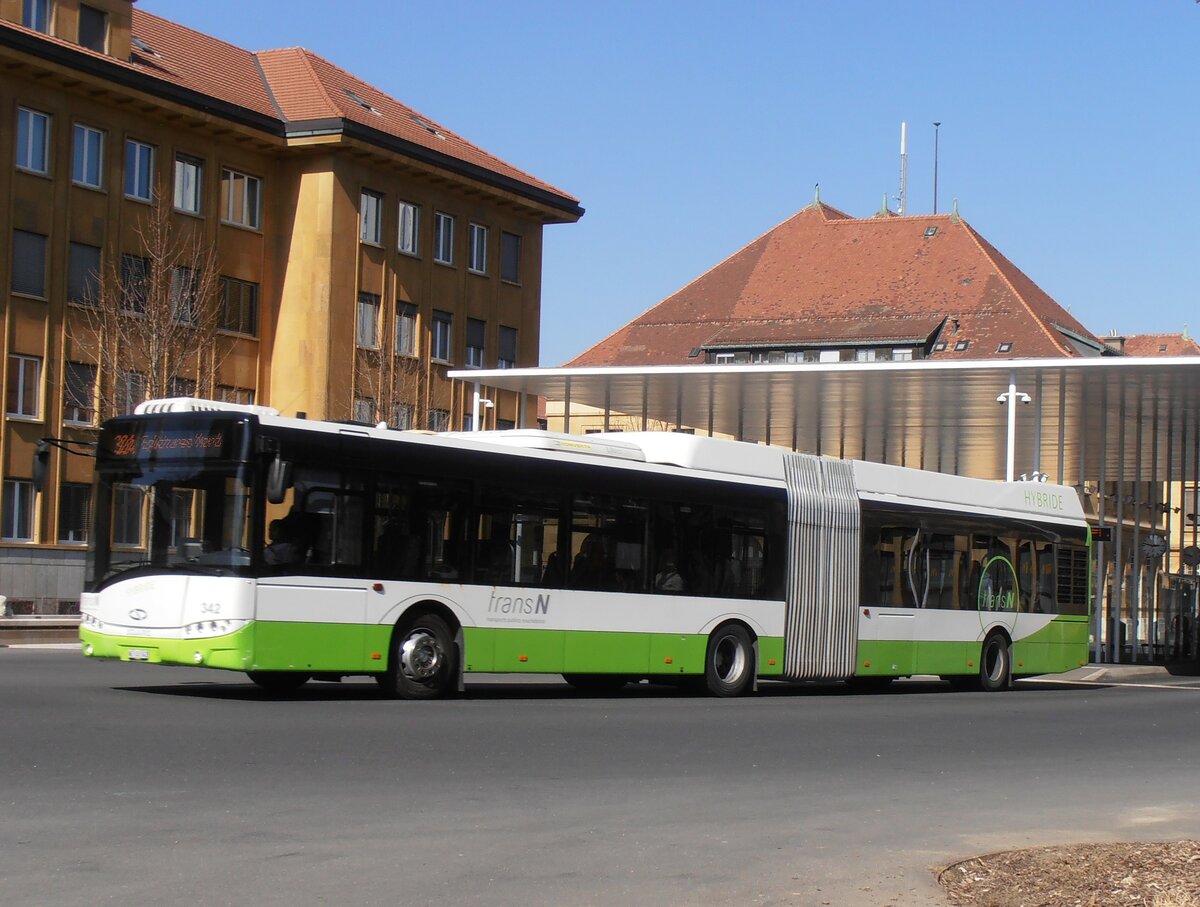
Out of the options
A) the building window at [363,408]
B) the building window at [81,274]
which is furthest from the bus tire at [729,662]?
the building window at [363,408]

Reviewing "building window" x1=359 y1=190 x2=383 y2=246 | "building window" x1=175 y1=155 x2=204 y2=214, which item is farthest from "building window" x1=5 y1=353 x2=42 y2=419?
"building window" x1=359 y1=190 x2=383 y2=246

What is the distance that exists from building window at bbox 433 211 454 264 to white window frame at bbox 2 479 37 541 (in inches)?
634

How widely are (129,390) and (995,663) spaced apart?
24.0 meters

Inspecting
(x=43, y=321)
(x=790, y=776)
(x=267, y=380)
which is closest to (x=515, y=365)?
(x=267, y=380)

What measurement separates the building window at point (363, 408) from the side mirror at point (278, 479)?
34.6m

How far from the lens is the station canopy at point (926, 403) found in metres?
32.2

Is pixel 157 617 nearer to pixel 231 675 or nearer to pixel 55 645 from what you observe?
pixel 231 675

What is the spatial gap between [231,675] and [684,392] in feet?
56.2

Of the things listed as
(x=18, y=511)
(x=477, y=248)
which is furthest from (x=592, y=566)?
(x=477, y=248)

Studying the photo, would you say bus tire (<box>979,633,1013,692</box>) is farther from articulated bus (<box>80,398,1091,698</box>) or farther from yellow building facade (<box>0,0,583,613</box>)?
yellow building facade (<box>0,0,583,613</box>)

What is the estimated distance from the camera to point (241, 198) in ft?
164

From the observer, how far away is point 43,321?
1704 inches

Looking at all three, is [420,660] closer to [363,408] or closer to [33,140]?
[33,140]

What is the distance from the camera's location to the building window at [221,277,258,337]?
49219 mm
